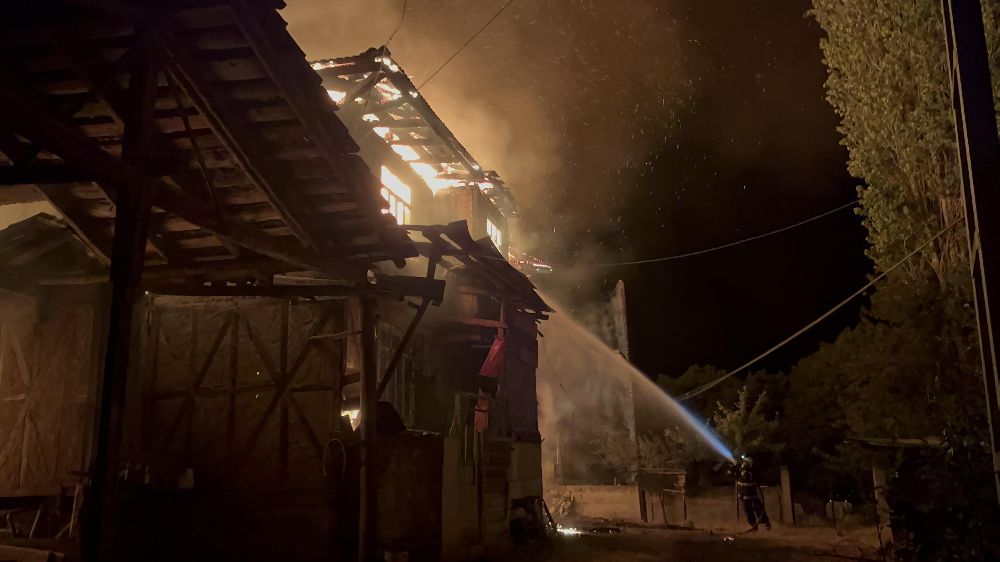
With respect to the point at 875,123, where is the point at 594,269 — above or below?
above

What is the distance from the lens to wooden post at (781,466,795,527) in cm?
2198

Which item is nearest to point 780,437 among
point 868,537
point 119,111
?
point 868,537

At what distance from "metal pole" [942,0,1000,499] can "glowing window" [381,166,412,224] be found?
14134 mm

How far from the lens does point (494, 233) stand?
27875mm

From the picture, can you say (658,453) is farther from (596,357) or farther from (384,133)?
(384,133)

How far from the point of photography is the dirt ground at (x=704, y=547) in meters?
13.6

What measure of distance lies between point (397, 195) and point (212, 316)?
8865mm

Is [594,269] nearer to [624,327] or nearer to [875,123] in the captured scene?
[624,327]

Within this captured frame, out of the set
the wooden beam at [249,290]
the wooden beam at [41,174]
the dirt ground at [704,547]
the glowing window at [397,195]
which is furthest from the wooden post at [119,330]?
the glowing window at [397,195]

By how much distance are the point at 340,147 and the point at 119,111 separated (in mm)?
2168

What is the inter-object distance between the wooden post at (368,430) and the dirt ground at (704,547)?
→ 4712 millimetres

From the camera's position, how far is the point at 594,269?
4734 centimetres

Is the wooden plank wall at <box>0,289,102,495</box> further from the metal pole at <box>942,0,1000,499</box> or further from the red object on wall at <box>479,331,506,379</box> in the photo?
the metal pole at <box>942,0,1000,499</box>

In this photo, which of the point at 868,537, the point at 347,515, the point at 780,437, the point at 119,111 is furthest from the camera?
the point at 780,437
